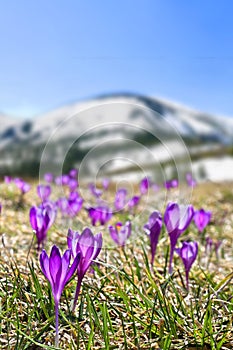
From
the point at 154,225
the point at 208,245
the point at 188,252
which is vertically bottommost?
the point at 208,245

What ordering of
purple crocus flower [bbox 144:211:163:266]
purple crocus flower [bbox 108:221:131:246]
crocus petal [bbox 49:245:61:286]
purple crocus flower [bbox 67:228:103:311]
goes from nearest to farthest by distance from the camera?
crocus petal [bbox 49:245:61:286], purple crocus flower [bbox 67:228:103:311], purple crocus flower [bbox 144:211:163:266], purple crocus flower [bbox 108:221:131:246]

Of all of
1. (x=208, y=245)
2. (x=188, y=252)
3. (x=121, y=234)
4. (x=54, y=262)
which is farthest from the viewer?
(x=208, y=245)

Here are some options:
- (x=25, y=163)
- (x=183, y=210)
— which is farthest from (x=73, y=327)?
(x=25, y=163)

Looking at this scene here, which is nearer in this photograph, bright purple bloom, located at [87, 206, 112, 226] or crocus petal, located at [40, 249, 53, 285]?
crocus petal, located at [40, 249, 53, 285]

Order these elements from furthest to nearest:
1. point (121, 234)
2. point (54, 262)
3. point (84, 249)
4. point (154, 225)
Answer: point (121, 234) < point (154, 225) < point (84, 249) < point (54, 262)

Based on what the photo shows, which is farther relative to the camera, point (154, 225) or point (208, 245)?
point (208, 245)

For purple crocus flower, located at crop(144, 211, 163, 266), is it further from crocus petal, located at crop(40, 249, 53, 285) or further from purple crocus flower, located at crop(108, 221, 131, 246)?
crocus petal, located at crop(40, 249, 53, 285)

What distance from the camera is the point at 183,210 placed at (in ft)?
8.52

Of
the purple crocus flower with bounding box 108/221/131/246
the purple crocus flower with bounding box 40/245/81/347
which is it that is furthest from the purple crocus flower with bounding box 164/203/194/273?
the purple crocus flower with bounding box 40/245/81/347

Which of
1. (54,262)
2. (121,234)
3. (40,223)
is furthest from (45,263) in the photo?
(121,234)

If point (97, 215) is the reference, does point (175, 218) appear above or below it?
above

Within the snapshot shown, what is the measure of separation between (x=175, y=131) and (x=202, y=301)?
1230 millimetres

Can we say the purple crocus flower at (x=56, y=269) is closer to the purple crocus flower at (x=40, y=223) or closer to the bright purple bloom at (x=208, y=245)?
the purple crocus flower at (x=40, y=223)

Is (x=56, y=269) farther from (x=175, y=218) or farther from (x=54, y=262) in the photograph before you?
(x=175, y=218)
